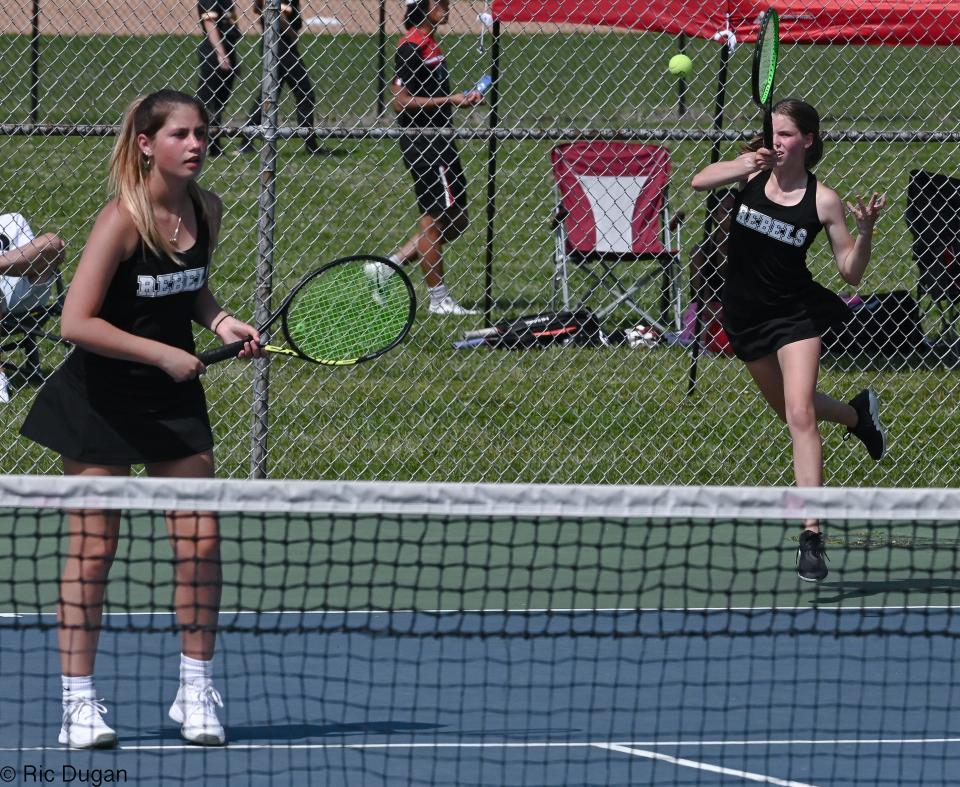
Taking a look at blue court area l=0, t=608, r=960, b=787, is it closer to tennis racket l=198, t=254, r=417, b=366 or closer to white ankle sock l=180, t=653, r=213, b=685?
white ankle sock l=180, t=653, r=213, b=685

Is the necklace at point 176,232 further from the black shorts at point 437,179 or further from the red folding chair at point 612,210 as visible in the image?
the red folding chair at point 612,210

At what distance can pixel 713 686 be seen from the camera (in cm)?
520

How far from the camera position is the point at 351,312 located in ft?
18.1

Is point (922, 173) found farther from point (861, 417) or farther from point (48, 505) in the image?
point (48, 505)

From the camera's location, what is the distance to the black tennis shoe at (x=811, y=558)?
20.2ft

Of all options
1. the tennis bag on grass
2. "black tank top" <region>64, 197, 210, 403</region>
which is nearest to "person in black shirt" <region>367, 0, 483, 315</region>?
the tennis bag on grass

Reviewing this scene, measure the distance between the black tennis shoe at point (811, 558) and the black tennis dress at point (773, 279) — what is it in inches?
28.2

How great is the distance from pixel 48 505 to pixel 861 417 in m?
3.95

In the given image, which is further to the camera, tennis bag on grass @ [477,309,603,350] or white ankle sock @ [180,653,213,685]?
tennis bag on grass @ [477,309,603,350]

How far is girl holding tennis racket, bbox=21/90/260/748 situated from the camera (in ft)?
14.5

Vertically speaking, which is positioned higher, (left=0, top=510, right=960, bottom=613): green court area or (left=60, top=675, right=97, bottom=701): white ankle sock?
(left=0, top=510, right=960, bottom=613): green court area

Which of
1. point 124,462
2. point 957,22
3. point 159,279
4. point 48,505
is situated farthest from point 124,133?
point 957,22

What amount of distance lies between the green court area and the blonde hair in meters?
1.64

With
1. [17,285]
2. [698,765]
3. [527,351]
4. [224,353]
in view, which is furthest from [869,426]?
[17,285]
